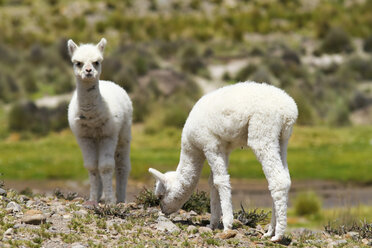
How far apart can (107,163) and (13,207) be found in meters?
2.60

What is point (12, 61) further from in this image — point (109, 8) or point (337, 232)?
point (337, 232)

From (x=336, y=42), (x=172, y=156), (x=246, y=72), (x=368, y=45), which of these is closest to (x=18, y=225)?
(x=172, y=156)

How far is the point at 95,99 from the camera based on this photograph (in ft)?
43.0

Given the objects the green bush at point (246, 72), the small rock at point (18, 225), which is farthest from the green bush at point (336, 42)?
the small rock at point (18, 225)

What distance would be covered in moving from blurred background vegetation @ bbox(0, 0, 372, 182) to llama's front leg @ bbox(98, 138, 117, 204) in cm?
1398

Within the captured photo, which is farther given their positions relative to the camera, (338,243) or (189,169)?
(338,243)

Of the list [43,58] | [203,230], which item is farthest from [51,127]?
[203,230]

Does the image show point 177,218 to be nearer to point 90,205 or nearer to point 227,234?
point 90,205

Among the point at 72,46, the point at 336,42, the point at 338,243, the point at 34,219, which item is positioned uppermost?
the point at 336,42

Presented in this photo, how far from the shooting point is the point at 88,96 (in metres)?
13.1

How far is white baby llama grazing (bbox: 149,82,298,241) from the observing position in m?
10.3

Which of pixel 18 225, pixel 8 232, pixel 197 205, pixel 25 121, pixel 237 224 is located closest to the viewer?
pixel 8 232

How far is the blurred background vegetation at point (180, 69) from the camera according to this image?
3170 cm

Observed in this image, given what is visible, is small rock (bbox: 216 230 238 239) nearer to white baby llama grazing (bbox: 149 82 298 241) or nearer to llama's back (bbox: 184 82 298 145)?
white baby llama grazing (bbox: 149 82 298 241)
